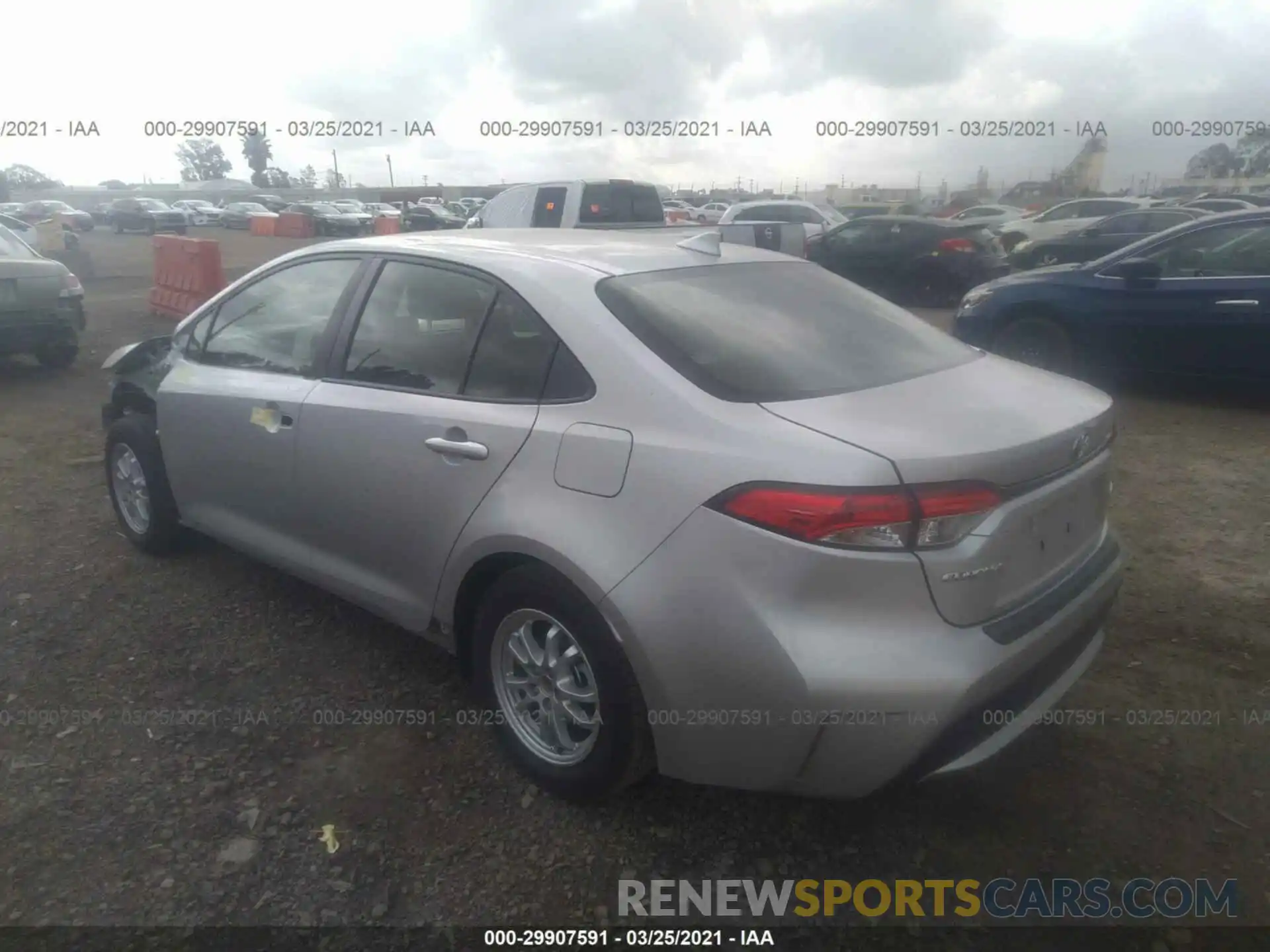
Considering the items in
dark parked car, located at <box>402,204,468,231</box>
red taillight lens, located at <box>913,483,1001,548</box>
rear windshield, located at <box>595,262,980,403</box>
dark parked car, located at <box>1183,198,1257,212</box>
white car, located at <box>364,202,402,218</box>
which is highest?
rear windshield, located at <box>595,262,980,403</box>

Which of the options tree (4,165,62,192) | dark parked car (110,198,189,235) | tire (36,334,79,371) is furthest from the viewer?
tree (4,165,62,192)

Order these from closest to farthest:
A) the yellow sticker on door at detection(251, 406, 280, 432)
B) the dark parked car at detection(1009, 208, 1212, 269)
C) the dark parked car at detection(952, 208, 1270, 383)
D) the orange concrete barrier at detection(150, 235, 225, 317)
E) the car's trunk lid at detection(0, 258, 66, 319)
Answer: the yellow sticker on door at detection(251, 406, 280, 432) < the dark parked car at detection(952, 208, 1270, 383) < the car's trunk lid at detection(0, 258, 66, 319) < the orange concrete barrier at detection(150, 235, 225, 317) < the dark parked car at detection(1009, 208, 1212, 269)

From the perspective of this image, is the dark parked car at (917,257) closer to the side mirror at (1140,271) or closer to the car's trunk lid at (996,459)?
the side mirror at (1140,271)

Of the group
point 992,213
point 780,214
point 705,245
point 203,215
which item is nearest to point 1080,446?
point 705,245

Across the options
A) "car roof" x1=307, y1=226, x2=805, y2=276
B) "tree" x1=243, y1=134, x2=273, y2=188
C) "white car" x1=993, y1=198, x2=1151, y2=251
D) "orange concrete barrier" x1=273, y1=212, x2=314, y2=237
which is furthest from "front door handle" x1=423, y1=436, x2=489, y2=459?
"tree" x1=243, y1=134, x2=273, y2=188

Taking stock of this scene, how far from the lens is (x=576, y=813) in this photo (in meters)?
2.72

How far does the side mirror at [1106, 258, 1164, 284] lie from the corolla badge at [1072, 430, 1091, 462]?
16.7 ft

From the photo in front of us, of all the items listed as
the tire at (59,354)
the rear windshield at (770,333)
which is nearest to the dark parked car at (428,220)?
the tire at (59,354)

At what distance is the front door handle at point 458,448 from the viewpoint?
270 cm

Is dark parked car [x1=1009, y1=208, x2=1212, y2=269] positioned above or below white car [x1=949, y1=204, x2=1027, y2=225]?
above

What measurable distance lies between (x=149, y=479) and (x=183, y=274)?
8.81 m

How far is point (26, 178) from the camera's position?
2581 inches

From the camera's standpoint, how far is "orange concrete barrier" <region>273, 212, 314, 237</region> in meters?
33.8

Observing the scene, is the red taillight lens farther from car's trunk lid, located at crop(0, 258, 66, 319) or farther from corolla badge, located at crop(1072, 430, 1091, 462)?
car's trunk lid, located at crop(0, 258, 66, 319)
